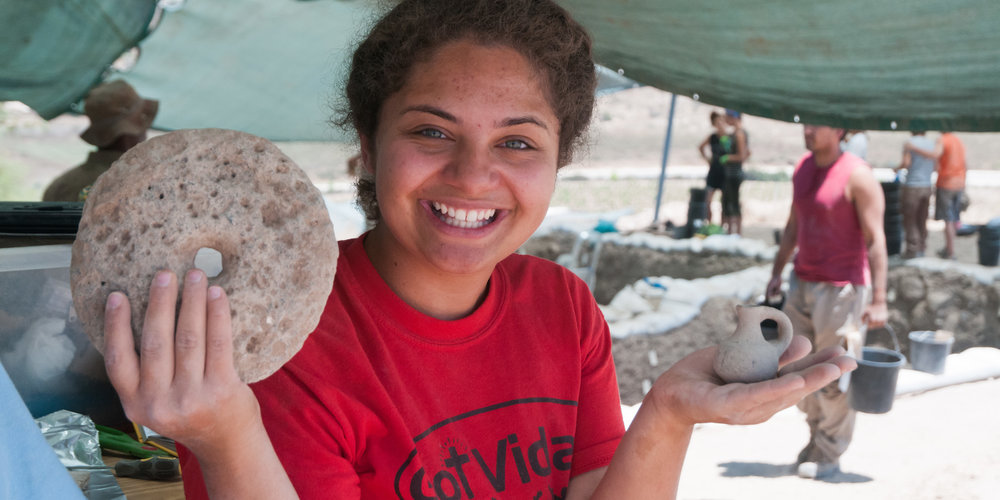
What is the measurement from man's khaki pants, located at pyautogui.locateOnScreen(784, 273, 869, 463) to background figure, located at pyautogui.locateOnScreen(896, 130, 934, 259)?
201 inches

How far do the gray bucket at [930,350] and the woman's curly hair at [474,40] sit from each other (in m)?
5.69

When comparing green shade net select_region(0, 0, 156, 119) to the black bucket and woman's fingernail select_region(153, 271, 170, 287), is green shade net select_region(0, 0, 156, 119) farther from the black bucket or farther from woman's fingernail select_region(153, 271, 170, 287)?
the black bucket

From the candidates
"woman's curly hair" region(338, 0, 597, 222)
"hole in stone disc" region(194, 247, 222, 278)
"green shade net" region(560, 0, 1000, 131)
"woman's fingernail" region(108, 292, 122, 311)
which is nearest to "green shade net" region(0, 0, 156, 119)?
"hole in stone disc" region(194, 247, 222, 278)

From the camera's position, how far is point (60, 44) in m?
3.71

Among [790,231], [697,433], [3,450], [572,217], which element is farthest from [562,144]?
[572,217]

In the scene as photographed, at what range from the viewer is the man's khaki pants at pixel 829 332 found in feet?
15.8

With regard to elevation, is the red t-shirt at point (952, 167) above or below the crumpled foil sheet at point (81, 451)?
above

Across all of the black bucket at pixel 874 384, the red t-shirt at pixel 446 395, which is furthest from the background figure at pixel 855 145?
the red t-shirt at pixel 446 395

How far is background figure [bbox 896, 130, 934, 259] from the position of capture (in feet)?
30.7

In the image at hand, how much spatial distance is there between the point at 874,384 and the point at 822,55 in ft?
9.10

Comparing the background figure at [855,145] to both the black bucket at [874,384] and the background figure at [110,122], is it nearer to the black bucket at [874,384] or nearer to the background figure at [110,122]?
the black bucket at [874,384]

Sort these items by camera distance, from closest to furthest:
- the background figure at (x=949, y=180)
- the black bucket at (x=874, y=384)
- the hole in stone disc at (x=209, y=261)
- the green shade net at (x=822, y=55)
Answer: the hole in stone disc at (x=209, y=261) < the green shade net at (x=822, y=55) < the black bucket at (x=874, y=384) < the background figure at (x=949, y=180)

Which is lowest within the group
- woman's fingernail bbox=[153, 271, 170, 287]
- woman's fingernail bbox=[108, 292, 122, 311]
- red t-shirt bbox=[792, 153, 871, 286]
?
red t-shirt bbox=[792, 153, 871, 286]

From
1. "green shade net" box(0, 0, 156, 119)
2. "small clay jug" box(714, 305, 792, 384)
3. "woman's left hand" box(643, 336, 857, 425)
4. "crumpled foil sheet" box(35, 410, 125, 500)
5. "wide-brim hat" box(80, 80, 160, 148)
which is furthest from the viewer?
"wide-brim hat" box(80, 80, 160, 148)
